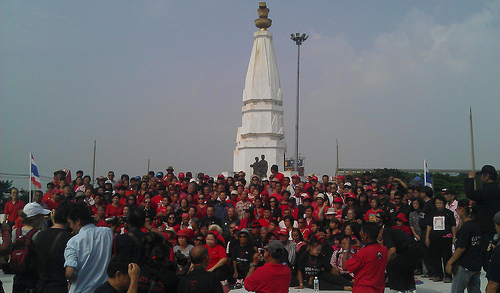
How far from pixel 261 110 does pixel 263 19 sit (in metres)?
4.65

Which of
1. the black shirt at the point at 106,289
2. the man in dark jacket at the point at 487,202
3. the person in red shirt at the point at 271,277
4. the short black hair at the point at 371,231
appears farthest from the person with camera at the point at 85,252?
the man in dark jacket at the point at 487,202

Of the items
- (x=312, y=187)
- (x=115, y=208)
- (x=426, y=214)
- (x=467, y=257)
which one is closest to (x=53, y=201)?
(x=115, y=208)

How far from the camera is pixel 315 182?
514 inches

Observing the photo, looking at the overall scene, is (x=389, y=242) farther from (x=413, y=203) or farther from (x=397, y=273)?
(x=413, y=203)

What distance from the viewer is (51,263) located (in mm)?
4113

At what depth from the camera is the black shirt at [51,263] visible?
13.5 feet

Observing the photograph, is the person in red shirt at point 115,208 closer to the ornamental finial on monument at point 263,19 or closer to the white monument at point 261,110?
the white monument at point 261,110

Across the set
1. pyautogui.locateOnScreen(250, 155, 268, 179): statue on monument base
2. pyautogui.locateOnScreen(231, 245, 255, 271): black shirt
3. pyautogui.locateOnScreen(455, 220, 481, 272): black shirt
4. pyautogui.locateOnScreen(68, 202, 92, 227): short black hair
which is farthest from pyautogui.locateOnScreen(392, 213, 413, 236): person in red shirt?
pyautogui.locateOnScreen(250, 155, 268, 179): statue on monument base

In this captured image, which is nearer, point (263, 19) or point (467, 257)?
point (467, 257)

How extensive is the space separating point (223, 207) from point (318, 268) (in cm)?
326

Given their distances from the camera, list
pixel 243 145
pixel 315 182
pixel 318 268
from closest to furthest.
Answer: pixel 318 268 < pixel 315 182 < pixel 243 145

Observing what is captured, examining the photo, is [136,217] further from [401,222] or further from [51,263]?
[401,222]

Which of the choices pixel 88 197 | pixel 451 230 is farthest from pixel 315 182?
pixel 88 197

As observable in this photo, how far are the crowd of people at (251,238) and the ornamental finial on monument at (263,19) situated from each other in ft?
36.0
